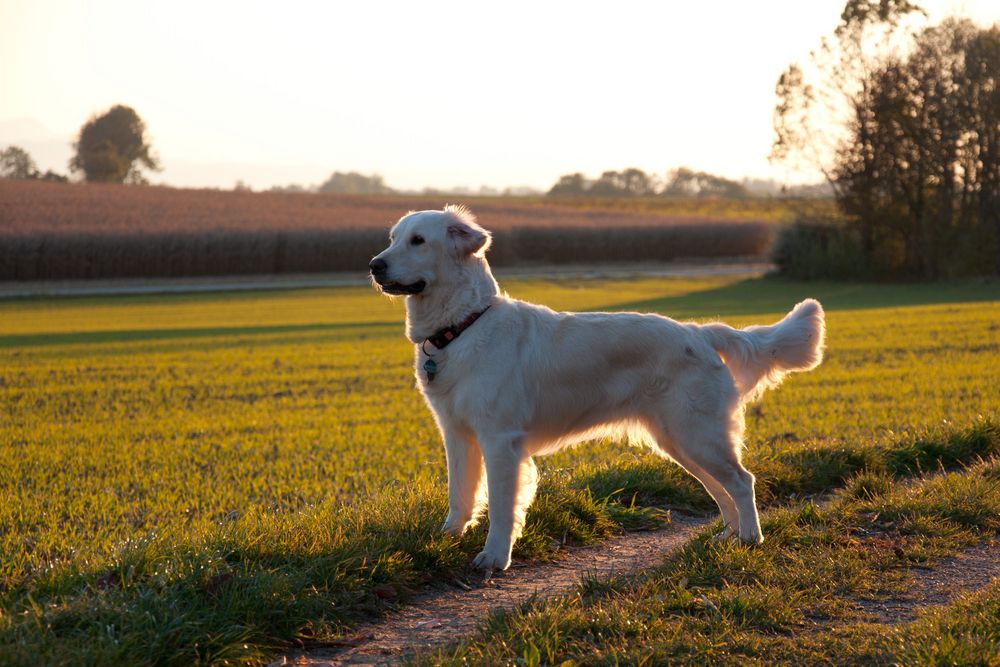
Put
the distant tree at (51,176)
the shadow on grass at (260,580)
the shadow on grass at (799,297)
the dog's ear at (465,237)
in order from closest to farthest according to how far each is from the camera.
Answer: the shadow on grass at (260,580) < the dog's ear at (465,237) < the shadow on grass at (799,297) < the distant tree at (51,176)

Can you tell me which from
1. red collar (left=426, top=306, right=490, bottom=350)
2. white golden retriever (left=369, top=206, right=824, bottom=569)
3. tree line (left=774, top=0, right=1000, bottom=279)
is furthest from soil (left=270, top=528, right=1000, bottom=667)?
tree line (left=774, top=0, right=1000, bottom=279)

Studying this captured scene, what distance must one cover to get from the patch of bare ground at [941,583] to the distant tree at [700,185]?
389ft

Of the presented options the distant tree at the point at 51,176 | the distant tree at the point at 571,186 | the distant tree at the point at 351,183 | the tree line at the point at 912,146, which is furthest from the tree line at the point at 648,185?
the tree line at the point at 912,146

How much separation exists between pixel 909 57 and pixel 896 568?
4460 cm

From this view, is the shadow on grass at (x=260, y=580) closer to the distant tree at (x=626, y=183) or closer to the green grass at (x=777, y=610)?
the green grass at (x=777, y=610)

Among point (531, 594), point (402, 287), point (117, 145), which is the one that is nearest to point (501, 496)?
point (531, 594)

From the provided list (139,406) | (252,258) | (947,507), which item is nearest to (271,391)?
(139,406)

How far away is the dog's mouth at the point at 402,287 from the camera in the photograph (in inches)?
255

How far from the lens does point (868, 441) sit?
1005 centimetres

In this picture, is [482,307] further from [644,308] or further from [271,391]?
[644,308]

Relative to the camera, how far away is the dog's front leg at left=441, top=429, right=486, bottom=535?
262 inches

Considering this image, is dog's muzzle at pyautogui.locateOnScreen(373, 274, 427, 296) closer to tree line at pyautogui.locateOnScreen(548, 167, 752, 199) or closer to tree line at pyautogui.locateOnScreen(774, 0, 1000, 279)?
tree line at pyautogui.locateOnScreen(774, 0, 1000, 279)

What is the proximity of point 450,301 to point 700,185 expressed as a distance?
123 meters

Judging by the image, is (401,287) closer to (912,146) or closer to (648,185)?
(912,146)
